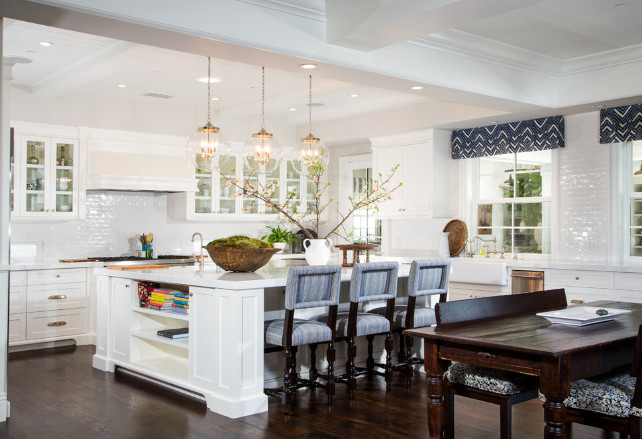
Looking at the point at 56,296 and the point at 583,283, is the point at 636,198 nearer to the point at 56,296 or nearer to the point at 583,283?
the point at 583,283

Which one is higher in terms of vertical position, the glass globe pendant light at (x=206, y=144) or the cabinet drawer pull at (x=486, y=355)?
the glass globe pendant light at (x=206, y=144)

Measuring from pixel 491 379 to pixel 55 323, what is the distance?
4998mm

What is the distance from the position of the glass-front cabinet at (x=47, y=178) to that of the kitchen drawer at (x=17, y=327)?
109cm

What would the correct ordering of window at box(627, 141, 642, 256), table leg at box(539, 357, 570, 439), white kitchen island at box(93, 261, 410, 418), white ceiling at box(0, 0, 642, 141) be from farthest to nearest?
1. window at box(627, 141, 642, 256)
2. white kitchen island at box(93, 261, 410, 418)
3. white ceiling at box(0, 0, 642, 141)
4. table leg at box(539, 357, 570, 439)

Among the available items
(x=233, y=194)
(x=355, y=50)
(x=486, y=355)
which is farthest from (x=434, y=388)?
(x=233, y=194)

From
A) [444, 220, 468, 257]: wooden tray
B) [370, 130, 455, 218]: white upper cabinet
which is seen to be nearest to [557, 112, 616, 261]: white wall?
[444, 220, 468, 257]: wooden tray

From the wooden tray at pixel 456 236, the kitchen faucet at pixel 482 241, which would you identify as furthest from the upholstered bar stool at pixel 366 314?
the wooden tray at pixel 456 236

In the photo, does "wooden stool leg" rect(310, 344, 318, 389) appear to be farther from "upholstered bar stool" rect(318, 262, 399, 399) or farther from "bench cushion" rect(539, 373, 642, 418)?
"bench cushion" rect(539, 373, 642, 418)

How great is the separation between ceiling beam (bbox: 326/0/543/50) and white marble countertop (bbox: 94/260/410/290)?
5.63ft

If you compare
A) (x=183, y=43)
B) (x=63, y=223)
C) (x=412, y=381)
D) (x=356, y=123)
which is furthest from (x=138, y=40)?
(x=356, y=123)

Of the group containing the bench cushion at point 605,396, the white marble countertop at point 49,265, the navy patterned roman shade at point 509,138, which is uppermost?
the navy patterned roman shade at point 509,138

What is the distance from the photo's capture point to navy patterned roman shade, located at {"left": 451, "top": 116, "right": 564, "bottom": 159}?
667 cm

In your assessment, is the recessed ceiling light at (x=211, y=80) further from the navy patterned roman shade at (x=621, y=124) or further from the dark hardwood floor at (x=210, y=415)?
the navy patterned roman shade at (x=621, y=124)

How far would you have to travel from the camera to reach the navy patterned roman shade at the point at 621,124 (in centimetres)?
Result: 602
